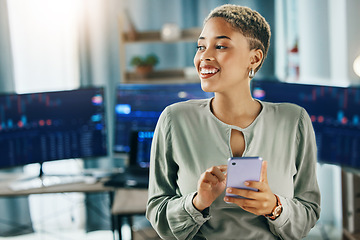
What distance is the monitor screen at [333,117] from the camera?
1893 mm

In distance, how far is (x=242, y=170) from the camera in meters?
0.87

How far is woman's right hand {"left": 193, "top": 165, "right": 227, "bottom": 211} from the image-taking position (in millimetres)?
897

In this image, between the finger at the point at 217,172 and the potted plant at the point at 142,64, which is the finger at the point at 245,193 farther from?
the potted plant at the point at 142,64

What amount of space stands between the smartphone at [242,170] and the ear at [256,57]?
266 millimetres

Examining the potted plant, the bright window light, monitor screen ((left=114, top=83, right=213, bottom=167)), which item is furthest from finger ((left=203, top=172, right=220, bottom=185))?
the bright window light

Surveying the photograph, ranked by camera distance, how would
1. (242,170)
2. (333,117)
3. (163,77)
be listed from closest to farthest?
(242,170) → (333,117) → (163,77)

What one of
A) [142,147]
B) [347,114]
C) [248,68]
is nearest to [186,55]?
[142,147]

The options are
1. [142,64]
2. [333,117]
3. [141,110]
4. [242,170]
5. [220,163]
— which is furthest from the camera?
[142,64]

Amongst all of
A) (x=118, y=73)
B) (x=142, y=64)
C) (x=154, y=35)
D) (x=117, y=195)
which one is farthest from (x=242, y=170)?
(x=118, y=73)

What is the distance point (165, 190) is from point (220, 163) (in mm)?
149

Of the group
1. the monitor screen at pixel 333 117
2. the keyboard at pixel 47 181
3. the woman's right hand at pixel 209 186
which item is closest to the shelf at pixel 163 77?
the keyboard at pixel 47 181

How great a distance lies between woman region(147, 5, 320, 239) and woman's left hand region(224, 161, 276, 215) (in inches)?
1.4

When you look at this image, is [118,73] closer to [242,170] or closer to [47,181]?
[47,181]

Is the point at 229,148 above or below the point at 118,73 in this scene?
below
